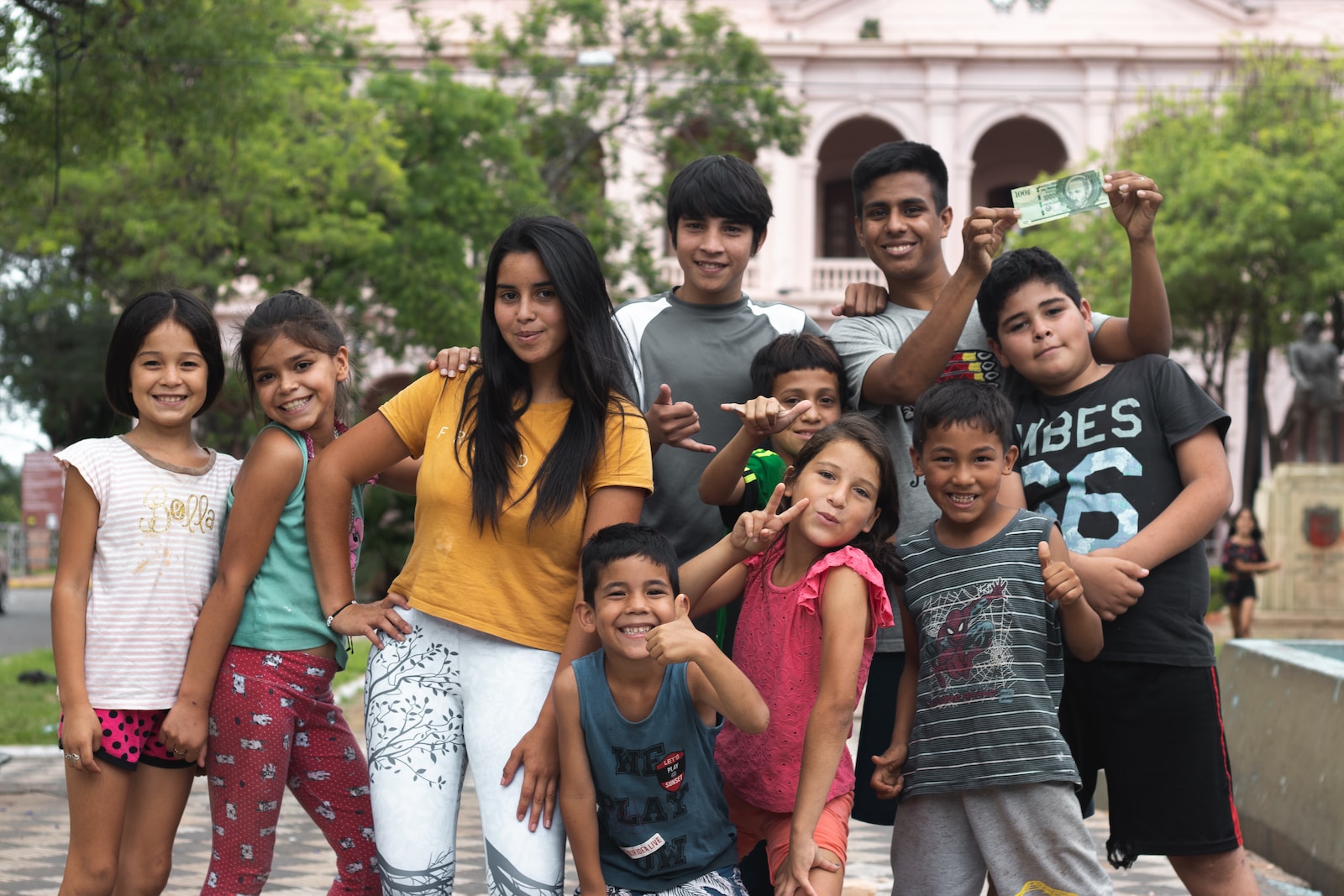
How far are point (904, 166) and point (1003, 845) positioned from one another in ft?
5.77

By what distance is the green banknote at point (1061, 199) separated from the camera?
3.42m

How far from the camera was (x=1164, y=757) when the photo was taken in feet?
11.5

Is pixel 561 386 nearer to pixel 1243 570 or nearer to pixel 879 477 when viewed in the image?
pixel 879 477

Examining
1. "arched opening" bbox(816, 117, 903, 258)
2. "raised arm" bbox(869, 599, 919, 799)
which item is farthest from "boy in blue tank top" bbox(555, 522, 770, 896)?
"arched opening" bbox(816, 117, 903, 258)

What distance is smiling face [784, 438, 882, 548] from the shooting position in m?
3.29

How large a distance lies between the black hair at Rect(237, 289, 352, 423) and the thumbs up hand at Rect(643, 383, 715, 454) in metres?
0.90

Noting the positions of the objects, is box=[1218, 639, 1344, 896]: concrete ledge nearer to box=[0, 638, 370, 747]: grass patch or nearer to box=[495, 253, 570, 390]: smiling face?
box=[495, 253, 570, 390]: smiling face

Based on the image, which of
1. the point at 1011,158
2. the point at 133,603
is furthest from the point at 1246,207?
the point at 133,603

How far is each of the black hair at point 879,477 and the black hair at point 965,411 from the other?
0.11m

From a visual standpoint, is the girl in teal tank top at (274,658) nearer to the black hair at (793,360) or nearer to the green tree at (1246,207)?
the black hair at (793,360)

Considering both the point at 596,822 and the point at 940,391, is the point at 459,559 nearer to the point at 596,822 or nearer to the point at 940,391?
the point at 596,822

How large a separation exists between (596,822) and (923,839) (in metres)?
0.80

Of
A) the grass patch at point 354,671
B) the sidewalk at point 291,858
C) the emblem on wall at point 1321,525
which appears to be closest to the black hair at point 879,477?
the sidewalk at point 291,858

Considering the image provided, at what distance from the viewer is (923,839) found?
339cm
